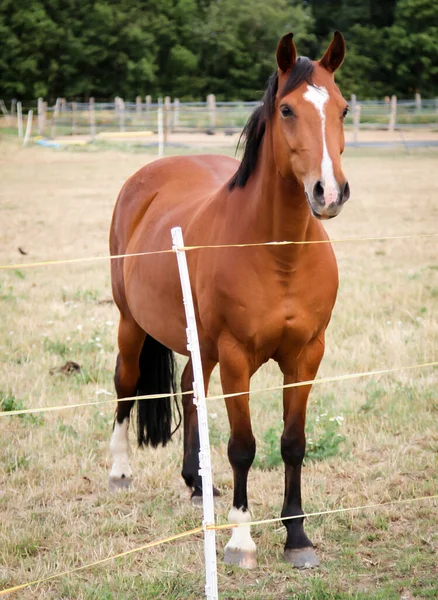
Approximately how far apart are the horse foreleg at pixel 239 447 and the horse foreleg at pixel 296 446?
0.59 ft

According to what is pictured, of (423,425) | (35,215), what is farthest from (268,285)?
(35,215)

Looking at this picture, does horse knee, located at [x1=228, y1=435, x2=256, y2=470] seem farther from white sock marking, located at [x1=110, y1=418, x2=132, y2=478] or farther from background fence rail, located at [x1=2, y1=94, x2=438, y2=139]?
background fence rail, located at [x1=2, y1=94, x2=438, y2=139]

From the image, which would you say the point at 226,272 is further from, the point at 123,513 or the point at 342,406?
the point at 342,406

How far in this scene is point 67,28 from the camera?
5034 cm

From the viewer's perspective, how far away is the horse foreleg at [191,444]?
446cm

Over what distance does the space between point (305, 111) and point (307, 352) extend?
3.61 ft

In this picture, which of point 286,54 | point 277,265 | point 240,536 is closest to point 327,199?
point 277,265

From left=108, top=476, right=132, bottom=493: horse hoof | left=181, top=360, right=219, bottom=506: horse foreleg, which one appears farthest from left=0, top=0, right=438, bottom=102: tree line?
left=108, top=476, right=132, bottom=493: horse hoof

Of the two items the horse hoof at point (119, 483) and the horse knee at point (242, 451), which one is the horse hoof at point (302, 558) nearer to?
the horse knee at point (242, 451)

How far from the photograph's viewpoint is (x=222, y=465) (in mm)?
4859

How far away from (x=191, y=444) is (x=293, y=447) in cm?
101

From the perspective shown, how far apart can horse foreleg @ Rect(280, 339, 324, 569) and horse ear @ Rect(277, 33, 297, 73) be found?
3.98 ft

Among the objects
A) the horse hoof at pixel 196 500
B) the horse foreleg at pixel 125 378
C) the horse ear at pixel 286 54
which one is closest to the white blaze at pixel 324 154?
the horse ear at pixel 286 54

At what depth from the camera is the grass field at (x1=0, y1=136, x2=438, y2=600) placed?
3.55 m
